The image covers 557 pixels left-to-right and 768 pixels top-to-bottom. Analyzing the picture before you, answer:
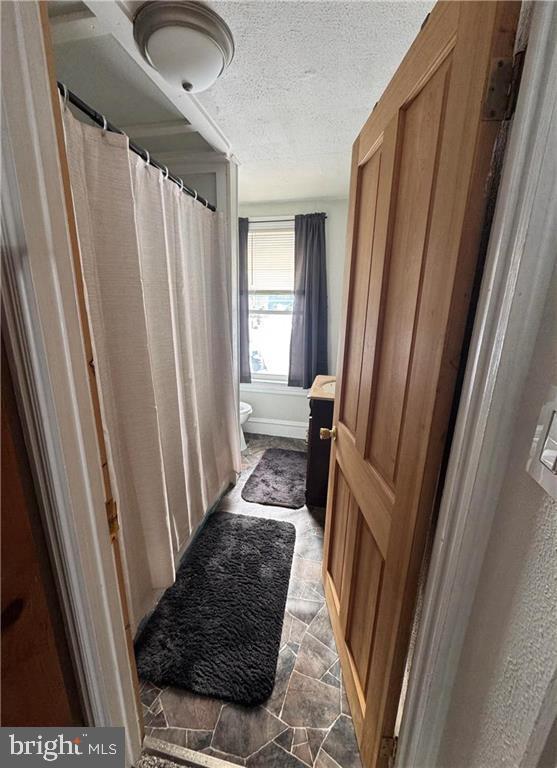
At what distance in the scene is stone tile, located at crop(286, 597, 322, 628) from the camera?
1453 mm

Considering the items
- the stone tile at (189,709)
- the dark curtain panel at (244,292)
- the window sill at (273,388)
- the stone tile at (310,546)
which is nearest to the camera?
the stone tile at (189,709)

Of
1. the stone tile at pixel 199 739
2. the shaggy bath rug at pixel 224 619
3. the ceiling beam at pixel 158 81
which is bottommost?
the stone tile at pixel 199 739

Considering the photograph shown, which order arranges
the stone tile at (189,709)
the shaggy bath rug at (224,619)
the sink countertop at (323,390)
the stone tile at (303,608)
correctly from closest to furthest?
the stone tile at (189,709)
the shaggy bath rug at (224,619)
the stone tile at (303,608)
the sink countertop at (323,390)

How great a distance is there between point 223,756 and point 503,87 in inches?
73.4

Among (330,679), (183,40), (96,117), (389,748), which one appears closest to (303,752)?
(330,679)

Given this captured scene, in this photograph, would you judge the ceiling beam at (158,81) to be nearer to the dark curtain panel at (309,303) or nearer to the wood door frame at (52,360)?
the wood door frame at (52,360)

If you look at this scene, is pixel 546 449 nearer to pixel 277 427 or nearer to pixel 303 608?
pixel 303 608

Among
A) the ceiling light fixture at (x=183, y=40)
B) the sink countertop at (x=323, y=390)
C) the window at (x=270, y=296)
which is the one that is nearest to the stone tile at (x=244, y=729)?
the sink countertop at (x=323, y=390)

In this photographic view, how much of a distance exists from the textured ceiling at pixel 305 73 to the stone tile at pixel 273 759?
2.37 metres

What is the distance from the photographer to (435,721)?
731 millimetres

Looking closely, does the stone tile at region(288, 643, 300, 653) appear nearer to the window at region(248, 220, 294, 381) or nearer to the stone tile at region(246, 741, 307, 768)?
the stone tile at region(246, 741, 307, 768)

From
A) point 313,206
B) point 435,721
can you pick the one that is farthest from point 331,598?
point 313,206

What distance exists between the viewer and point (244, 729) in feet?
3.50

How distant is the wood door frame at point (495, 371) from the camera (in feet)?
1.55
